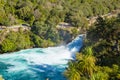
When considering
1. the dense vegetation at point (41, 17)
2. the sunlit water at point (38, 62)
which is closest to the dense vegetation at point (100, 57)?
the sunlit water at point (38, 62)

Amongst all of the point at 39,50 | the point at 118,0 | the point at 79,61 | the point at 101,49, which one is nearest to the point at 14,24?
the point at 39,50

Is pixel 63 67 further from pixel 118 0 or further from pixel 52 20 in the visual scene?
pixel 118 0

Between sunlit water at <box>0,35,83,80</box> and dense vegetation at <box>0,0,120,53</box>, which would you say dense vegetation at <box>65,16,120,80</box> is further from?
dense vegetation at <box>0,0,120,53</box>

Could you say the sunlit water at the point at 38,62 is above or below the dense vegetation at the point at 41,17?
below

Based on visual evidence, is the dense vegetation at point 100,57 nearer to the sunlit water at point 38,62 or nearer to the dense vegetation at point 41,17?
the sunlit water at point 38,62

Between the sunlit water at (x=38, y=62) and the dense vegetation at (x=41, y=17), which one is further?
the dense vegetation at (x=41, y=17)

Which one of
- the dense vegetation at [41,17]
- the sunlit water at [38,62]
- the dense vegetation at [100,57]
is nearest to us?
the dense vegetation at [100,57]

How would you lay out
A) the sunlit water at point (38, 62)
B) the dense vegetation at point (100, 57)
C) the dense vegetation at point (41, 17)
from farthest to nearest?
the dense vegetation at point (41, 17), the sunlit water at point (38, 62), the dense vegetation at point (100, 57)

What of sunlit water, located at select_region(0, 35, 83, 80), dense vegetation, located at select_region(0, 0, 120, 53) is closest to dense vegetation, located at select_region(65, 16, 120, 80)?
sunlit water, located at select_region(0, 35, 83, 80)

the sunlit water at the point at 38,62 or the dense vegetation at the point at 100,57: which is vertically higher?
the dense vegetation at the point at 100,57
